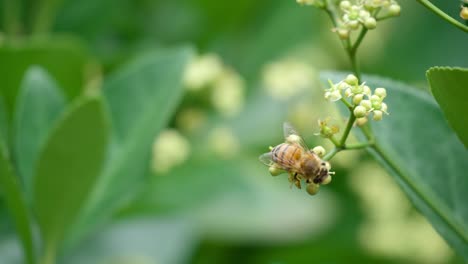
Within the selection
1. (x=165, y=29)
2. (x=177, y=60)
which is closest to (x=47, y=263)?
(x=177, y=60)

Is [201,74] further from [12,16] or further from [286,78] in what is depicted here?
[12,16]

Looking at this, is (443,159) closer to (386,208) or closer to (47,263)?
(47,263)

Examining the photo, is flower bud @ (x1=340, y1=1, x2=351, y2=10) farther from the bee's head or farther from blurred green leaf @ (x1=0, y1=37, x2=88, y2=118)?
blurred green leaf @ (x1=0, y1=37, x2=88, y2=118)

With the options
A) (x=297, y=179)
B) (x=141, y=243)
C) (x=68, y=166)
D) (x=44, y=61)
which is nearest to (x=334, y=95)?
(x=297, y=179)

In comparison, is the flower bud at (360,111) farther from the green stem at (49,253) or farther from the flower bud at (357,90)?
the green stem at (49,253)

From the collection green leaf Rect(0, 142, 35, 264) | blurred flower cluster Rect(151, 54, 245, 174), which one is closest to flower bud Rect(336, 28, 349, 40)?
green leaf Rect(0, 142, 35, 264)

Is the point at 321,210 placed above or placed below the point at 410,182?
below

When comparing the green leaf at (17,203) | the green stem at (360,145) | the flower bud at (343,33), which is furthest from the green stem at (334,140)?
the green leaf at (17,203)
